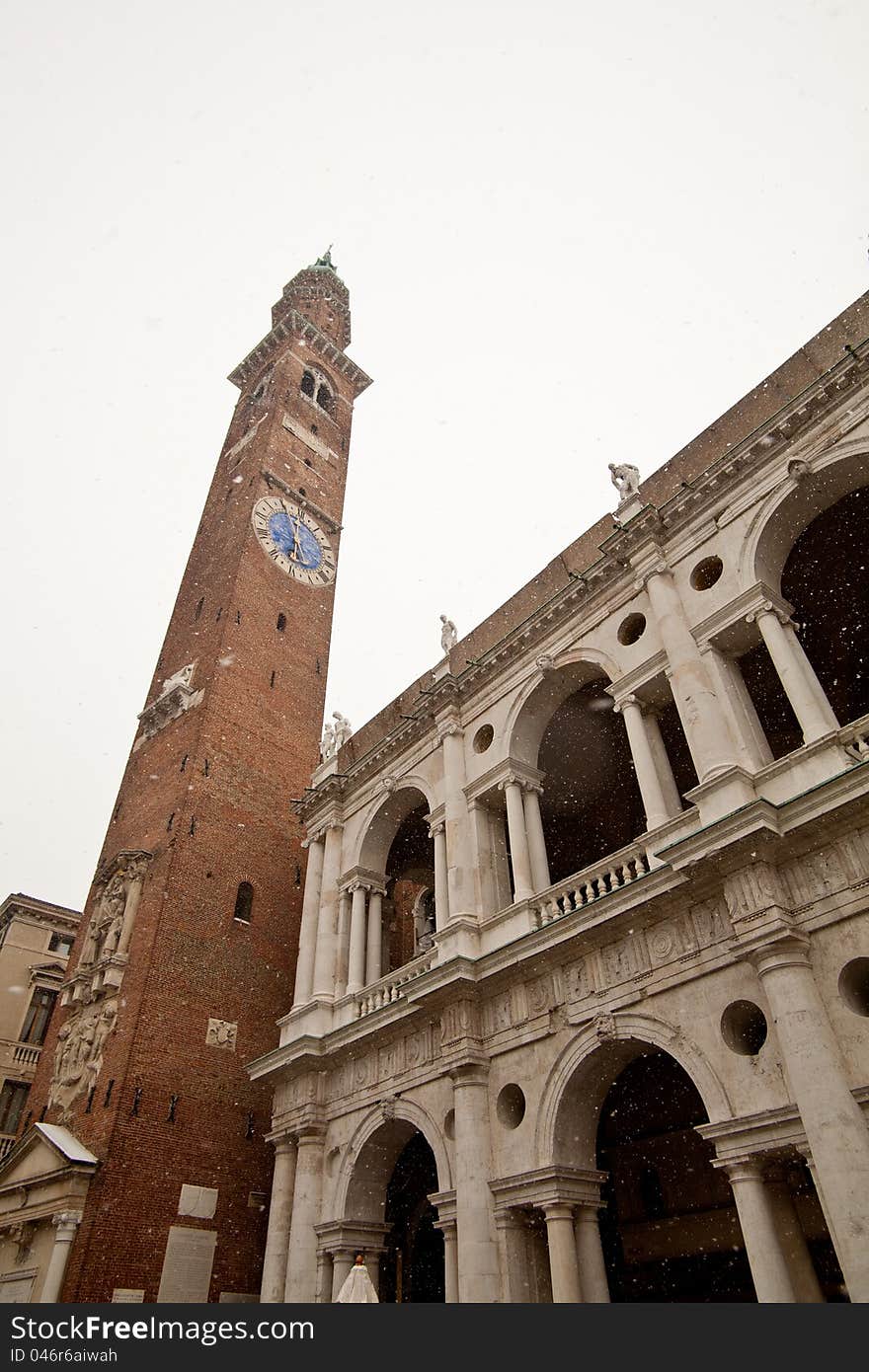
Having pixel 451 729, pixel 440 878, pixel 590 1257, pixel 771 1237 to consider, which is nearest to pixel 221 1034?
pixel 440 878

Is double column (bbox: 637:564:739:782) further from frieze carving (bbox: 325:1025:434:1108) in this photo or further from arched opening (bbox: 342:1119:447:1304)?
arched opening (bbox: 342:1119:447:1304)

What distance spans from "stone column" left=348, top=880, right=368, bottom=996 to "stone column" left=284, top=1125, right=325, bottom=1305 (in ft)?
9.15

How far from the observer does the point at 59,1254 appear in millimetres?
16688

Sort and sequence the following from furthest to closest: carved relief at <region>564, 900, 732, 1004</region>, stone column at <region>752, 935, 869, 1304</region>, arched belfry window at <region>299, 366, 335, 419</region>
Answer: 1. arched belfry window at <region>299, 366, 335, 419</region>
2. carved relief at <region>564, 900, 732, 1004</region>
3. stone column at <region>752, 935, 869, 1304</region>

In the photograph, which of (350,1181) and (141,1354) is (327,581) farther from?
(141,1354)

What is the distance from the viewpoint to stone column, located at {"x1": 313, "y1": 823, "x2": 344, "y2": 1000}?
18938mm

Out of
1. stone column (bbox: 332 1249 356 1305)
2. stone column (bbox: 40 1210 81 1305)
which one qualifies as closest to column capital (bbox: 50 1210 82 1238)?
stone column (bbox: 40 1210 81 1305)

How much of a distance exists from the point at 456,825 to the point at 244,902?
833 cm

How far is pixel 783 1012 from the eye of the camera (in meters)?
10.3

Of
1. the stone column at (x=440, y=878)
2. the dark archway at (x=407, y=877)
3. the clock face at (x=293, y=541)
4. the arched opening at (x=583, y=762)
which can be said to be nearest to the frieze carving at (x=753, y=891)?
the arched opening at (x=583, y=762)

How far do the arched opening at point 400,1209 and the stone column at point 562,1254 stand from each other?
235 cm

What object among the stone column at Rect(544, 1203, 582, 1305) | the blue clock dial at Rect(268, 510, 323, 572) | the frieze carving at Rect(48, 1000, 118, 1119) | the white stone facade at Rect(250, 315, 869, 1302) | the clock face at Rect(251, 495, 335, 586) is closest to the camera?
the white stone facade at Rect(250, 315, 869, 1302)

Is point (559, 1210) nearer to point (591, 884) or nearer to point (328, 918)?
point (591, 884)

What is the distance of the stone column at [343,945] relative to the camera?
744 inches
